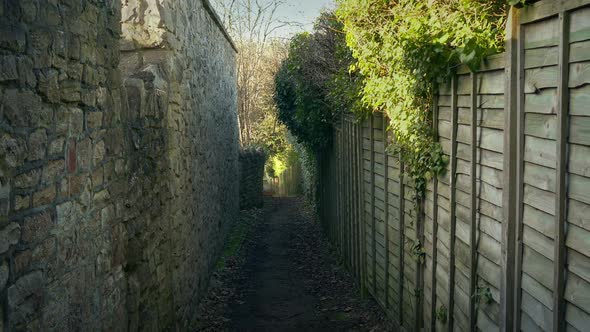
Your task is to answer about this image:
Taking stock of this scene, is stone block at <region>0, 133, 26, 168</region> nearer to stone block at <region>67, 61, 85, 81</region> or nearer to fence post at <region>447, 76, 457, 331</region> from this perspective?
stone block at <region>67, 61, 85, 81</region>

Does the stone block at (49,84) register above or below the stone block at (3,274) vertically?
above

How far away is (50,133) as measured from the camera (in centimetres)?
324

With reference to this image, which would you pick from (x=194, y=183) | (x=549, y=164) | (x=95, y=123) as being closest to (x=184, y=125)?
(x=194, y=183)

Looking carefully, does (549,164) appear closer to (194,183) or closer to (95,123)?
(95,123)

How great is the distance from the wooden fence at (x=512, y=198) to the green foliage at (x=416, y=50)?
18 centimetres

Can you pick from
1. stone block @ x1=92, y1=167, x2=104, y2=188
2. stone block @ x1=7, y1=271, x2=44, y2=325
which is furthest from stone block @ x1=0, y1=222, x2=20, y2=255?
stone block @ x1=92, y1=167, x2=104, y2=188

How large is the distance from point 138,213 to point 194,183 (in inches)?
130

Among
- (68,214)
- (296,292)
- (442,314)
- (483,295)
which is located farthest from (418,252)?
(296,292)

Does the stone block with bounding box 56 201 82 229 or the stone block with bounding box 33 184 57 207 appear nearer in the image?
the stone block with bounding box 33 184 57 207

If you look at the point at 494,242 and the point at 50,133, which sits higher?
the point at 50,133

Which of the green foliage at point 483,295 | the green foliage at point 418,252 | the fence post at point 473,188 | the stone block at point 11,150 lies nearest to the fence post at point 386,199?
the green foliage at point 418,252

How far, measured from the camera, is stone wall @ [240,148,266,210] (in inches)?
774

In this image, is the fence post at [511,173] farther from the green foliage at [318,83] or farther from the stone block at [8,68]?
the green foliage at [318,83]

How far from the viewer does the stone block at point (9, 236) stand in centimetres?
270
